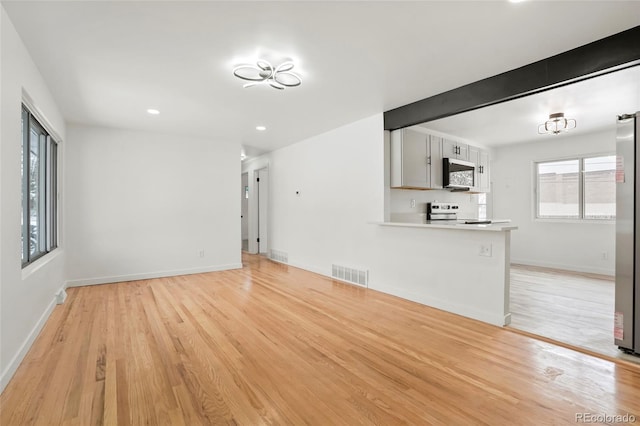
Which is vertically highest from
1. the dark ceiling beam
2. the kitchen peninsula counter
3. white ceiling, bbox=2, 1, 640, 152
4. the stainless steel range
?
white ceiling, bbox=2, 1, 640, 152

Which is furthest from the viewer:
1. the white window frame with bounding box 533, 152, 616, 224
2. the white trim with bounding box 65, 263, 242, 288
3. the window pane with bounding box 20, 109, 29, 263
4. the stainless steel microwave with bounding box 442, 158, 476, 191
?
the white window frame with bounding box 533, 152, 616, 224

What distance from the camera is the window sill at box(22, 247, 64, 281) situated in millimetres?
2730

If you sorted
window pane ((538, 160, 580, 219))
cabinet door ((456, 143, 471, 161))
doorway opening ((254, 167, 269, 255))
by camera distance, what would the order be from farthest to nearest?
1. doorway opening ((254, 167, 269, 255))
2. window pane ((538, 160, 580, 219))
3. cabinet door ((456, 143, 471, 161))

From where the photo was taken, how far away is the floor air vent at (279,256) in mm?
6438

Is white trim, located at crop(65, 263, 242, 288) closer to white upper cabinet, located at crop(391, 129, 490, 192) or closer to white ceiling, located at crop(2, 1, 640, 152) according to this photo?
white ceiling, located at crop(2, 1, 640, 152)

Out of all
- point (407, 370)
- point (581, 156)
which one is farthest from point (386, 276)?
point (581, 156)

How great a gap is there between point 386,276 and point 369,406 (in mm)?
2564

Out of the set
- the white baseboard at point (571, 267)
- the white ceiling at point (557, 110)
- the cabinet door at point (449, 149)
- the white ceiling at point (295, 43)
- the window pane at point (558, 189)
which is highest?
the white ceiling at point (557, 110)

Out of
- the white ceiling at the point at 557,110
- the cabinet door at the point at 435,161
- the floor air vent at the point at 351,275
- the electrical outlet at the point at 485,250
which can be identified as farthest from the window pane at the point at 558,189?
the floor air vent at the point at 351,275

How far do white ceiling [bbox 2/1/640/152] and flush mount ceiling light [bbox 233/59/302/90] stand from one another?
0.08 m

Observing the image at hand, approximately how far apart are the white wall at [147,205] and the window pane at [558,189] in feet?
20.3

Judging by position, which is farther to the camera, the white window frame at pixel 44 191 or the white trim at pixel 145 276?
the white trim at pixel 145 276

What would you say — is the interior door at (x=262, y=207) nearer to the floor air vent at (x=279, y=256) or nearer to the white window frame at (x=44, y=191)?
the floor air vent at (x=279, y=256)

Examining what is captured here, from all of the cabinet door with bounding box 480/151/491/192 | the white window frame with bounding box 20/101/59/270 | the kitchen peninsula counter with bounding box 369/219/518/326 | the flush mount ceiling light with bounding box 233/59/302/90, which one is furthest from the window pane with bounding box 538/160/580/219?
the white window frame with bounding box 20/101/59/270
